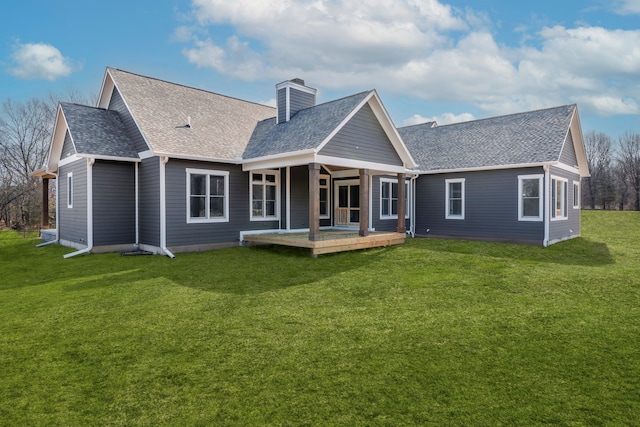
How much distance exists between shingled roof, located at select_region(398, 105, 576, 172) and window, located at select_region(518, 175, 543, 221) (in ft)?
2.32

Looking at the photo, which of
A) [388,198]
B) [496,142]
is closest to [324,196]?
[388,198]

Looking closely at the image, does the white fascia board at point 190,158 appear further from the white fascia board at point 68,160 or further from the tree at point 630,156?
the tree at point 630,156

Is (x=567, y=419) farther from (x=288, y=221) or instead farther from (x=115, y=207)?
(x=115, y=207)

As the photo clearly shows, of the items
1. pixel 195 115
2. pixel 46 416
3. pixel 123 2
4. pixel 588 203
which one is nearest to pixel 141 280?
pixel 46 416

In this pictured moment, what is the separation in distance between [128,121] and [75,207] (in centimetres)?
352

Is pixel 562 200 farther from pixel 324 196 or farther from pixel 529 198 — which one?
pixel 324 196

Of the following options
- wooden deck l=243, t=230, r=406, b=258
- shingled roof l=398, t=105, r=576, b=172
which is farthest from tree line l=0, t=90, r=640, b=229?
shingled roof l=398, t=105, r=576, b=172

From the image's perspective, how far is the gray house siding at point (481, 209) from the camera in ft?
46.5

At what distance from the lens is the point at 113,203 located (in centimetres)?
1232

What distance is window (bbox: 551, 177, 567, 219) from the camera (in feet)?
46.2

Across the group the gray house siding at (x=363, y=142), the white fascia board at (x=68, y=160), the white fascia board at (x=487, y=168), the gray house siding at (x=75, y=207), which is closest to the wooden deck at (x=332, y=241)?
the gray house siding at (x=363, y=142)

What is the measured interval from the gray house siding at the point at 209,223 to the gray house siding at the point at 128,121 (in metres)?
1.51

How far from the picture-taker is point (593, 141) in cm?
4994

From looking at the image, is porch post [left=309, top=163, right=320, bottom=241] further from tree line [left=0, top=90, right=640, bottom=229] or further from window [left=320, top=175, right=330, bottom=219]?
tree line [left=0, top=90, right=640, bottom=229]
